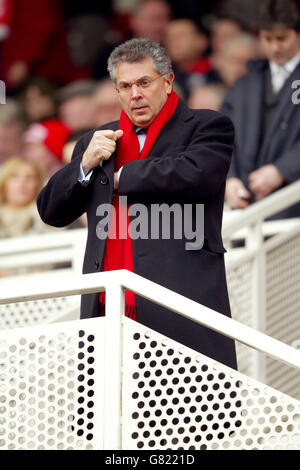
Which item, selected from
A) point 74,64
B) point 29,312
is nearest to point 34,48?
point 74,64

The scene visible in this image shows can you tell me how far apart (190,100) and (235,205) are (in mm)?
1771

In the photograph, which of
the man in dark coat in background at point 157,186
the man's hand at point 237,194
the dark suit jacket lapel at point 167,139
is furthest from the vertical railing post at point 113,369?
the man's hand at point 237,194

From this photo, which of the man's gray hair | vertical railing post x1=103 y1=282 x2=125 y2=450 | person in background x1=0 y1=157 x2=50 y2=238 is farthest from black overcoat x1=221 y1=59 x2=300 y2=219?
vertical railing post x1=103 y1=282 x2=125 y2=450

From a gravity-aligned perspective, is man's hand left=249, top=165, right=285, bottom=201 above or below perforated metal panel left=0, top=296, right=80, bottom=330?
above

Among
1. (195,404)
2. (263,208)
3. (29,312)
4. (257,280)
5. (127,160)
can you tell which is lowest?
(195,404)

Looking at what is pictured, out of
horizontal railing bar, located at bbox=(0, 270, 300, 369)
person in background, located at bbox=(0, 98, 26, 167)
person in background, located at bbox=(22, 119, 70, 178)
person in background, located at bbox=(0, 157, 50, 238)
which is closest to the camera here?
horizontal railing bar, located at bbox=(0, 270, 300, 369)

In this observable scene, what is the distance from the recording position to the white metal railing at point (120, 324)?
4.03 meters

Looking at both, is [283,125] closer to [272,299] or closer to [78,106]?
[272,299]

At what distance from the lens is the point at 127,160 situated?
4.52m

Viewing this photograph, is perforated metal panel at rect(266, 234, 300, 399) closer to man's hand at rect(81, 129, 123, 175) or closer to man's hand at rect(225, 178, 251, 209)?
man's hand at rect(225, 178, 251, 209)

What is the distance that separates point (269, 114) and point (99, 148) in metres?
2.73

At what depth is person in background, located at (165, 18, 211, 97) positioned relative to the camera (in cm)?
846

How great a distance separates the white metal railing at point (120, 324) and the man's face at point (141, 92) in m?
0.71

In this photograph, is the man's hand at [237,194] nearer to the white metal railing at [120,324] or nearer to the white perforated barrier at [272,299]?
the white perforated barrier at [272,299]
